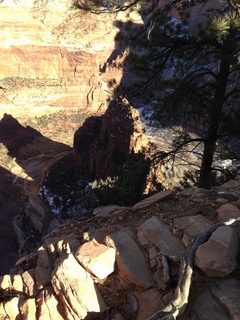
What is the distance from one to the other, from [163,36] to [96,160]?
15748 millimetres

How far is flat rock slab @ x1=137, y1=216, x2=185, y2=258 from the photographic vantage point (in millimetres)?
3229

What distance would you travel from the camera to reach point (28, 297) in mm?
3240

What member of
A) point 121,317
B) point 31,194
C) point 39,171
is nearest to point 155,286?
point 121,317

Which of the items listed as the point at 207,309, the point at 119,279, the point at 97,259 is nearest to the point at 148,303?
the point at 119,279

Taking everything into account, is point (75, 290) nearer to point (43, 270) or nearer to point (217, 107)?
point (43, 270)

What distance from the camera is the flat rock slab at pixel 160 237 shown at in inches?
127

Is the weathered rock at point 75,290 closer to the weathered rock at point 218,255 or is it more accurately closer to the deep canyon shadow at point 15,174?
the weathered rock at point 218,255

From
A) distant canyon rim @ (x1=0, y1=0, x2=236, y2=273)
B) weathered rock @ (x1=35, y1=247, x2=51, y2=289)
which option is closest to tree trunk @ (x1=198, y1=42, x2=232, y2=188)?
weathered rock @ (x1=35, y1=247, x2=51, y2=289)

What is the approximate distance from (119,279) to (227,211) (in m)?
2.06

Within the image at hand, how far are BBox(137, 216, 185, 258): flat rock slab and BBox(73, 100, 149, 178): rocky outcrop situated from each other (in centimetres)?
1300

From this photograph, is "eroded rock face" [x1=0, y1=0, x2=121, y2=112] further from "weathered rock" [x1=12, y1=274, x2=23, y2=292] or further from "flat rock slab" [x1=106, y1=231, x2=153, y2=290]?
"flat rock slab" [x1=106, y1=231, x2=153, y2=290]

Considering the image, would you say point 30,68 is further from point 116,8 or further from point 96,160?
point 116,8

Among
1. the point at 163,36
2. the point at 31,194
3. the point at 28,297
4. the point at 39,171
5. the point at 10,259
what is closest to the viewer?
the point at 28,297

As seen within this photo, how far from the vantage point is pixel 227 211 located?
410 cm
